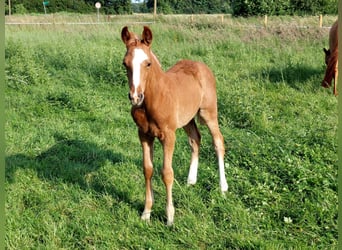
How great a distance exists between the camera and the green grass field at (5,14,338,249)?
3303 mm

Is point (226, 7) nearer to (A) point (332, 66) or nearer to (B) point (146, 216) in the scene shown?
(A) point (332, 66)

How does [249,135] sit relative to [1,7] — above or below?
below

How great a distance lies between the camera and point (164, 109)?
343 centimetres

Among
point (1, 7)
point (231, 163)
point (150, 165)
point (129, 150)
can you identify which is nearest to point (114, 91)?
point (129, 150)

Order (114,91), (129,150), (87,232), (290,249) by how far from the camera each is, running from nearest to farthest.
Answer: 1. (290,249)
2. (87,232)
3. (129,150)
4. (114,91)

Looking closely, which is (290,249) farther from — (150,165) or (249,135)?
(249,135)

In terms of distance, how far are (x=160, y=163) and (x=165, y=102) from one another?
137cm

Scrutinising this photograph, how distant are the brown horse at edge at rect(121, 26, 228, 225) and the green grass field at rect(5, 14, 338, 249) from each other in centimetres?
30

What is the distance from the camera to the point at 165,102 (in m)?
3.46

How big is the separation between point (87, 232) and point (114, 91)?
4.77 m

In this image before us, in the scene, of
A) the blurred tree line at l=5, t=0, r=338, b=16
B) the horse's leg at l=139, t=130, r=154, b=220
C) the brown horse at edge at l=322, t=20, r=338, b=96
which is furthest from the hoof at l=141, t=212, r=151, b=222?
the blurred tree line at l=5, t=0, r=338, b=16

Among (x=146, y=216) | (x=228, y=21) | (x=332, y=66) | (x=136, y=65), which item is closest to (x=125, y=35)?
(x=136, y=65)

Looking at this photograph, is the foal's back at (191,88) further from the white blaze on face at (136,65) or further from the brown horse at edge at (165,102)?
the white blaze on face at (136,65)

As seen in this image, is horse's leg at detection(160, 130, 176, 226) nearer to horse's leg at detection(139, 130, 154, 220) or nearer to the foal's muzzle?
horse's leg at detection(139, 130, 154, 220)
